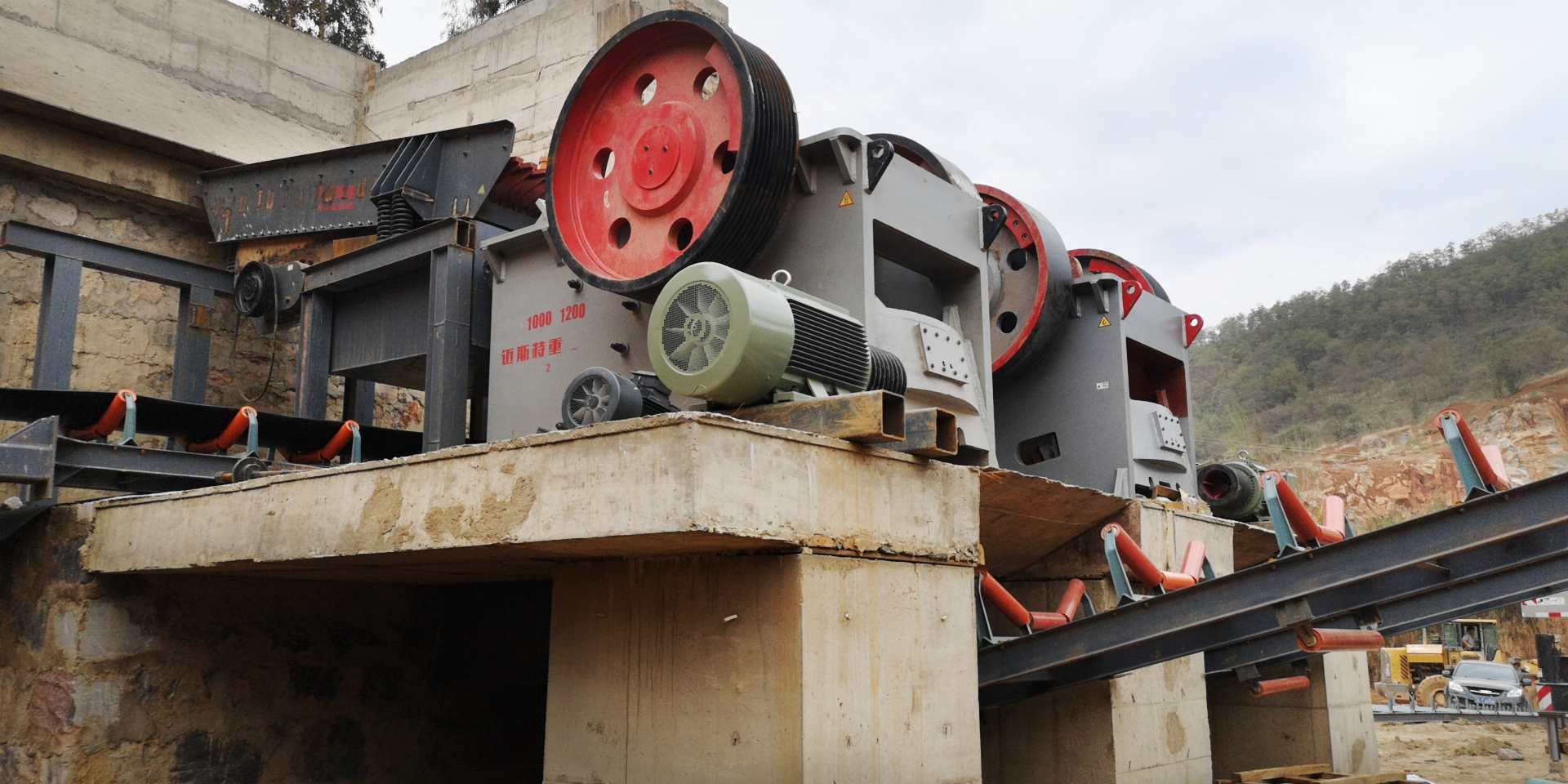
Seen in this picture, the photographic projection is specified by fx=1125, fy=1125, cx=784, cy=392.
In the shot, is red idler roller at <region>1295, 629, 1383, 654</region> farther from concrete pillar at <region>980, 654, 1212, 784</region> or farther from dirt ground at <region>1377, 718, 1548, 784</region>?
dirt ground at <region>1377, 718, 1548, 784</region>

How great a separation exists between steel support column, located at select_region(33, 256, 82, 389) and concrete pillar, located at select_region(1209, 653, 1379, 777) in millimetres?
9513

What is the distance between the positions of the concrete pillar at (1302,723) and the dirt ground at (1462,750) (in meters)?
1.58

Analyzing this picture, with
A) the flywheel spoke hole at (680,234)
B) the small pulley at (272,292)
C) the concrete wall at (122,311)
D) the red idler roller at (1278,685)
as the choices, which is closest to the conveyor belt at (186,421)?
the small pulley at (272,292)

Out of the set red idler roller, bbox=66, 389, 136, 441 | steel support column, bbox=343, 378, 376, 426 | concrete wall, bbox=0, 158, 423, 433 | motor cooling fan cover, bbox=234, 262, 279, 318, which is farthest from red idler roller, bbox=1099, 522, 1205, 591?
concrete wall, bbox=0, 158, 423, 433

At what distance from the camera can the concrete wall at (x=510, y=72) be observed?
1354cm

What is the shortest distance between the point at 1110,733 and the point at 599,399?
3.82 metres

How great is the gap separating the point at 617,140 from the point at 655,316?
6.15 ft

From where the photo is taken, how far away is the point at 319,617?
6.51 metres

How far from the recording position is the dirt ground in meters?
12.3

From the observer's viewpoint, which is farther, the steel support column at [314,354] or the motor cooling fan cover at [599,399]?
the steel support column at [314,354]

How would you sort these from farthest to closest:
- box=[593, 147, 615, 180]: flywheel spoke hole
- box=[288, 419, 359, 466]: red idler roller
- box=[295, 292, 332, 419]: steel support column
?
1. box=[295, 292, 332, 419]: steel support column
2. box=[288, 419, 359, 466]: red idler roller
3. box=[593, 147, 615, 180]: flywheel spoke hole

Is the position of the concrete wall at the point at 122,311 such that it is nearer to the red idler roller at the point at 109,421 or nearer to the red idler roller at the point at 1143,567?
the red idler roller at the point at 109,421

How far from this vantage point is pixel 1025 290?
8523mm

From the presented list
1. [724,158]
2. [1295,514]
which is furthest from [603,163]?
[1295,514]
